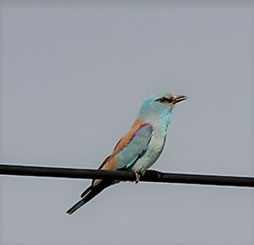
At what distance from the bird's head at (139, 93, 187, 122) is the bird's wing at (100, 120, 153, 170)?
16 centimetres

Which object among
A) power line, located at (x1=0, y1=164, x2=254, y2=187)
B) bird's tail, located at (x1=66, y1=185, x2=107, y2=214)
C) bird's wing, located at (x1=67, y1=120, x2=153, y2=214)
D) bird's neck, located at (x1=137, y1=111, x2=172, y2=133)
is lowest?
power line, located at (x1=0, y1=164, x2=254, y2=187)

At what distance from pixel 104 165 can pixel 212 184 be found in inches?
118

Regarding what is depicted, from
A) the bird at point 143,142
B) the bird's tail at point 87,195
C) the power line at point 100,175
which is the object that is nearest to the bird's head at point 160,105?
the bird at point 143,142

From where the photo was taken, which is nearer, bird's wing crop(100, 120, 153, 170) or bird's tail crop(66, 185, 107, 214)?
bird's tail crop(66, 185, 107, 214)

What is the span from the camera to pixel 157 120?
9250mm

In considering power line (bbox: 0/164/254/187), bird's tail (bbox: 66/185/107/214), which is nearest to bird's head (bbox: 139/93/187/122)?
bird's tail (bbox: 66/185/107/214)

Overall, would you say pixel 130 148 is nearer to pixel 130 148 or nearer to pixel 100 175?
pixel 130 148

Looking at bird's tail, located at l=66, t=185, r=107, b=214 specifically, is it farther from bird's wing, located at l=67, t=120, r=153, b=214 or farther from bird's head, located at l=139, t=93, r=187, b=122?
bird's head, located at l=139, t=93, r=187, b=122

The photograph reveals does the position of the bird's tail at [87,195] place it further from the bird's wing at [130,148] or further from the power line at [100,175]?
the power line at [100,175]

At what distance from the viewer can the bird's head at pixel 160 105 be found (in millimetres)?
9289

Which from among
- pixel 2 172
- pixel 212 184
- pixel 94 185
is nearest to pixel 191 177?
pixel 212 184

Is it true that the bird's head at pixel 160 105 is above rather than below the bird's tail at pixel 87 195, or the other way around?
above

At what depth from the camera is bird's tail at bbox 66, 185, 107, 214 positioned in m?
8.29

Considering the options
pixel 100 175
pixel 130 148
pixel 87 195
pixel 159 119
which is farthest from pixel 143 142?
pixel 100 175
